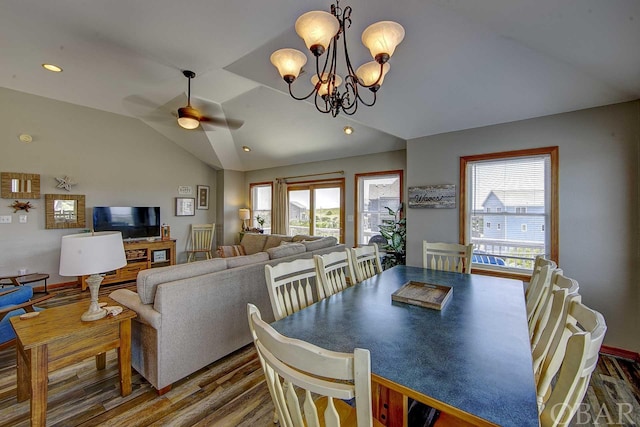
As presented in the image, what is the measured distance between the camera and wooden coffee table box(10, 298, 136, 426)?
1.53 m

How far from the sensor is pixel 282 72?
1.81 meters

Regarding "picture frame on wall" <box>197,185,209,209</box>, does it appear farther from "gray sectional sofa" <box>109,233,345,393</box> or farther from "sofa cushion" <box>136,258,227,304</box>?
"sofa cushion" <box>136,258,227,304</box>

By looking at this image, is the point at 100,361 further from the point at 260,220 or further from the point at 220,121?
the point at 260,220

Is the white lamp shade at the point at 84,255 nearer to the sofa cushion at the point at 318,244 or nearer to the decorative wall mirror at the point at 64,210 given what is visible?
the sofa cushion at the point at 318,244

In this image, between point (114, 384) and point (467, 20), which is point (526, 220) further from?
point (114, 384)

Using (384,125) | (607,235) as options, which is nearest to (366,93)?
(384,125)

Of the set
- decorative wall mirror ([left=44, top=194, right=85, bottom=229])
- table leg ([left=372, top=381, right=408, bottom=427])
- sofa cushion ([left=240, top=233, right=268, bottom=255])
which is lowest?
table leg ([left=372, top=381, right=408, bottom=427])

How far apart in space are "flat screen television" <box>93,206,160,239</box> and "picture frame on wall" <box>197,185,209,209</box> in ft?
3.35

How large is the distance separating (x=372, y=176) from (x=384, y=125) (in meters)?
1.50

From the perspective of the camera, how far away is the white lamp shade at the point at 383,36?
4.94 feet

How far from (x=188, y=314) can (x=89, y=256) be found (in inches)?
32.0

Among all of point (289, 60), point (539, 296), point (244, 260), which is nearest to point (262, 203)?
point (244, 260)

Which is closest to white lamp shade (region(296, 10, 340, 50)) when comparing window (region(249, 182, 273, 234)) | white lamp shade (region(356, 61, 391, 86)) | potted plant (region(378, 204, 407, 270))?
white lamp shade (region(356, 61, 391, 86))

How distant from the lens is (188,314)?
2129mm
